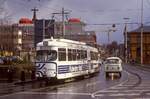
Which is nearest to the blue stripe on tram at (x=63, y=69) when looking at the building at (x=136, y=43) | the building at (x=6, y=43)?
the building at (x=6, y=43)

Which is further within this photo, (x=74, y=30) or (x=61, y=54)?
(x=74, y=30)

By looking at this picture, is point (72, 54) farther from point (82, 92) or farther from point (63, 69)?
point (82, 92)

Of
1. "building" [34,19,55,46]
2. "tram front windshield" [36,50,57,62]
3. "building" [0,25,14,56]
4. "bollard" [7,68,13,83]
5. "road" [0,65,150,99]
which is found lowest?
Answer: "road" [0,65,150,99]

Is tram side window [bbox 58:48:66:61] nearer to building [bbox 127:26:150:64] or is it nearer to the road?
the road

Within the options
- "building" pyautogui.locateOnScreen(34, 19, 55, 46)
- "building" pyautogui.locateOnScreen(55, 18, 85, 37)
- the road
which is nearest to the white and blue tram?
the road

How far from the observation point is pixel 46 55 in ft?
121

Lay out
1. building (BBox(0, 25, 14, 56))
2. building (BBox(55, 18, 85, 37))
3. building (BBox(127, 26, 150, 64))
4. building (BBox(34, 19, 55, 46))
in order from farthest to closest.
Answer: building (BBox(127, 26, 150, 64)), building (BBox(55, 18, 85, 37)), building (BBox(34, 19, 55, 46)), building (BBox(0, 25, 14, 56))

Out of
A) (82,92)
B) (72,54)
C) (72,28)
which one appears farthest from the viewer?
(72,28)

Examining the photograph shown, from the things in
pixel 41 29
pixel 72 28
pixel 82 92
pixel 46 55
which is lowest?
pixel 82 92

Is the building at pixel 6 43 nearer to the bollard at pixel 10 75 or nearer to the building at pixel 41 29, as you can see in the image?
the building at pixel 41 29

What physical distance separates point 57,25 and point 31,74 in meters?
47.0

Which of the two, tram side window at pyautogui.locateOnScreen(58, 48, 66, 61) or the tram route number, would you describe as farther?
the tram route number

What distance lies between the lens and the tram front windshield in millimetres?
36406

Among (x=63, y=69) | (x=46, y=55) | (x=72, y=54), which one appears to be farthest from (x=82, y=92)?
(x=72, y=54)
